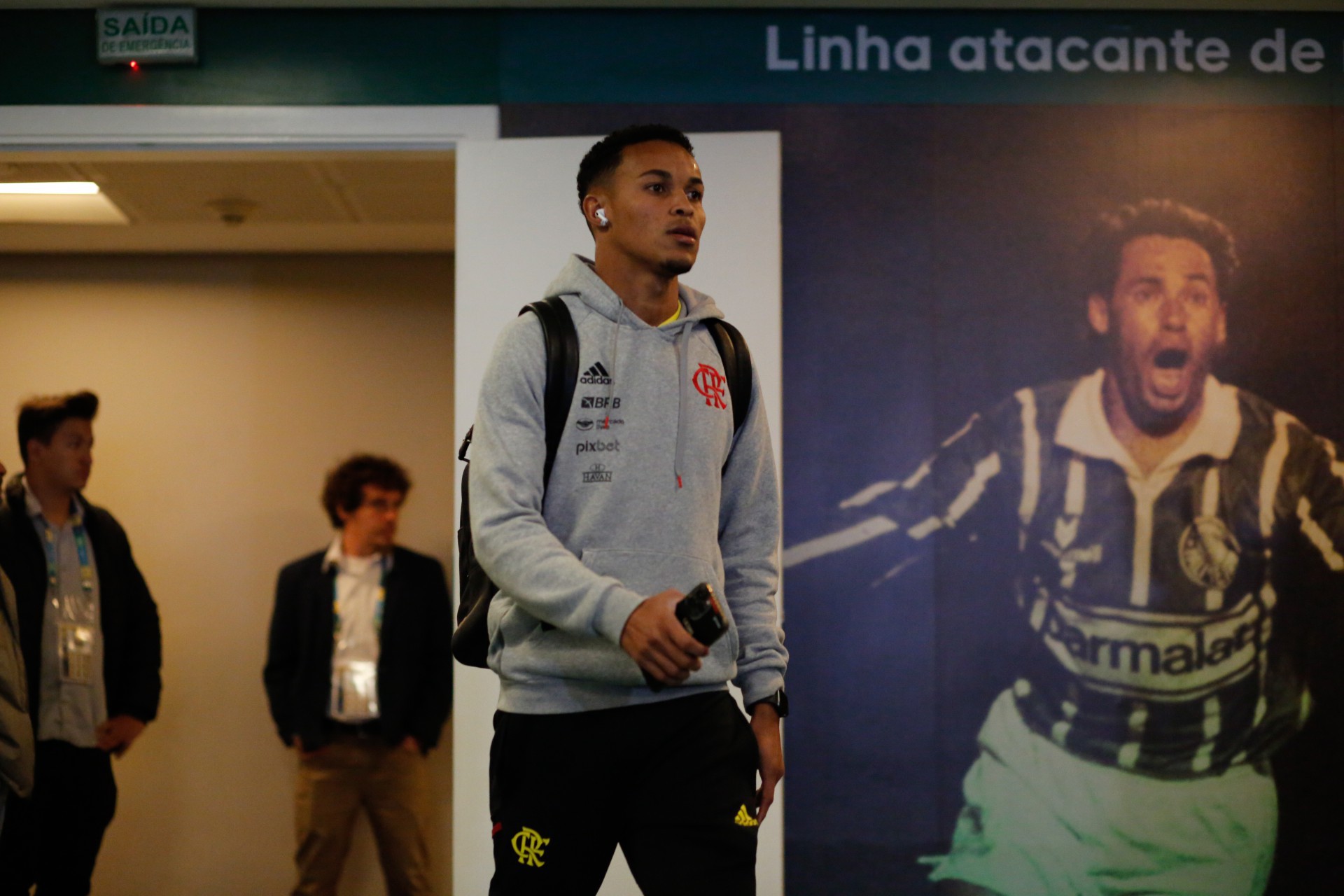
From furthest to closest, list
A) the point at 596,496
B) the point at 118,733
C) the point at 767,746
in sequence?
the point at 118,733 → the point at 767,746 → the point at 596,496

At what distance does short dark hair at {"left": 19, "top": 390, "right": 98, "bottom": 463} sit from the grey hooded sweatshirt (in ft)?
9.74

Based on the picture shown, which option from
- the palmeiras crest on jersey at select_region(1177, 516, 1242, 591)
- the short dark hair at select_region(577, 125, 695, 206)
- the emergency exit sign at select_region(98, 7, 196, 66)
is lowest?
the palmeiras crest on jersey at select_region(1177, 516, 1242, 591)

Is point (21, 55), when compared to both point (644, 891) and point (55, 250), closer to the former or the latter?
point (55, 250)

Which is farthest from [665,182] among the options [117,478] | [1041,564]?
[117,478]

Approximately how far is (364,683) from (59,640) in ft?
3.87

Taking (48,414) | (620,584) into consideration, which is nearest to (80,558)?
(48,414)

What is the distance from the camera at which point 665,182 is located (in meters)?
2.14

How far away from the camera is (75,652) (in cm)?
425

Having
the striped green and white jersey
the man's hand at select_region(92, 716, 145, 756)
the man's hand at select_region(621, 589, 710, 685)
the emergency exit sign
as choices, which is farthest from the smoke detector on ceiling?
the man's hand at select_region(621, 589, 710, 685)

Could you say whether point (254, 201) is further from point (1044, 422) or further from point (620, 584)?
point (620, 584)

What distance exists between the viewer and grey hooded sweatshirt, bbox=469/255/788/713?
189 centimetres

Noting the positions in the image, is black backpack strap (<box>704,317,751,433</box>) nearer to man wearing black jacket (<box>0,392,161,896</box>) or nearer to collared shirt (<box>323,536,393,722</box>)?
man wearing black jacket (<box>0,392,161,896</box>)

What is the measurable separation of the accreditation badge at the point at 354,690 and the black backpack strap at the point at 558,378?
10.8 ft

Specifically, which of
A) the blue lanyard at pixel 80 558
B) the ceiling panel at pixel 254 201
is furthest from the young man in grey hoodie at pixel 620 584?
the blue lanyard at pixel 80 558
